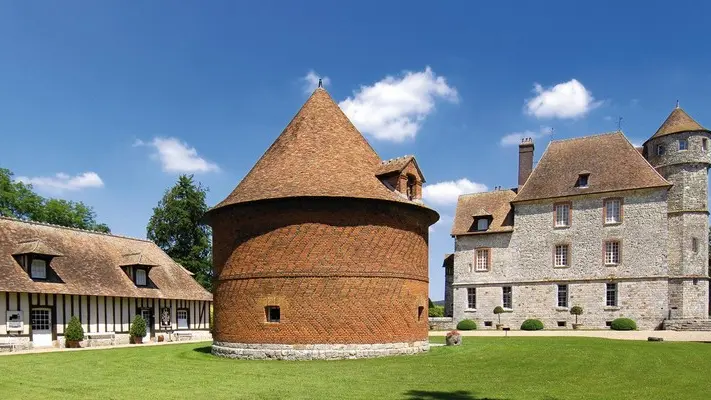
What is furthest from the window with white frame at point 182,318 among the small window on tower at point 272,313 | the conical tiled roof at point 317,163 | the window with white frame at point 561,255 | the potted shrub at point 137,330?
the window with white frame at point 561,255

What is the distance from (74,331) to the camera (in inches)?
912

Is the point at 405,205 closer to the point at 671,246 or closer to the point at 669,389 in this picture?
the point at 669,389

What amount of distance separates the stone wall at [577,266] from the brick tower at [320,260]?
19.1 m

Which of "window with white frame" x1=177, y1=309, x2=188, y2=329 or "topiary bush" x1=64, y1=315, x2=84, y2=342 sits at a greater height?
"topiary bush" x1=64, y1=315, x2=84, y2=342

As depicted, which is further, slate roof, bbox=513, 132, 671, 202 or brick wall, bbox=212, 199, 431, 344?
slate roof, bbox=513, 132, 671, 202

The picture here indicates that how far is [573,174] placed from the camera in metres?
35.6

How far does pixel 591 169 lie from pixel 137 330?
27961 millimetres

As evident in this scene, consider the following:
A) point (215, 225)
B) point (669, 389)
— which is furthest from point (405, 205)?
point (669, 389)

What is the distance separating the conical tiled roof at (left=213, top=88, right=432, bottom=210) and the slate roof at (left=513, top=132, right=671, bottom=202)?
64.3 feet

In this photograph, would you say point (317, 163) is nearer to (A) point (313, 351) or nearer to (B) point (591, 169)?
(A) point (313, 351)

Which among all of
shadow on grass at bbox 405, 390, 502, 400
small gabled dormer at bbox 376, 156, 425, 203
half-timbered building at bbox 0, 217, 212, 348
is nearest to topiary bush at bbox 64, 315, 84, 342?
half-timbered building at bbox 0, 217, 212, 348

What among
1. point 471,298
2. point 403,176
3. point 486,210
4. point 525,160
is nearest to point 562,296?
point 471,298

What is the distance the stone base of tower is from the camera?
16.7m

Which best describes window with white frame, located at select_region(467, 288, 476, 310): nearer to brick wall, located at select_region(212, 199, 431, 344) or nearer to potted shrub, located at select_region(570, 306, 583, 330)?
potted shrub, located at select_region(570, 306, 583, 330)
